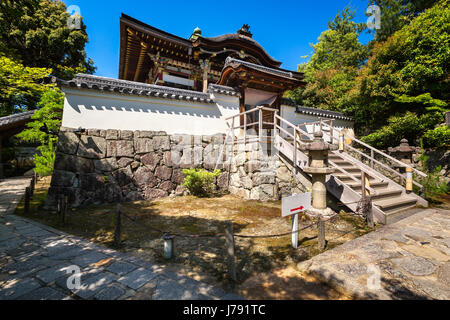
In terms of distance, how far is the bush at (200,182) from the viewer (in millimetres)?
7863

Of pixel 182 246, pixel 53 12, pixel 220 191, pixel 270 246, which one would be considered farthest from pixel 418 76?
pixel 53 12

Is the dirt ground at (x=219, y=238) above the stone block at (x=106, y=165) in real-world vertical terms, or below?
below

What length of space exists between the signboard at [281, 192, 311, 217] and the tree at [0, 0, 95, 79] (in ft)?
74.8

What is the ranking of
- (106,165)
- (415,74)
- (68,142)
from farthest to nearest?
(415,74) → (106,165) → (68,142)

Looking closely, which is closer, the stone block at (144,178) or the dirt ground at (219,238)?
the dirt ground at (219,238)

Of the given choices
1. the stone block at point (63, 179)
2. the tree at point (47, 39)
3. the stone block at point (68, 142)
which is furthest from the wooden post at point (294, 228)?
the tree at point (47, 39)

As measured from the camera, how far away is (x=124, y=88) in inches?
287

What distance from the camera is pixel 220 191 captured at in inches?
348

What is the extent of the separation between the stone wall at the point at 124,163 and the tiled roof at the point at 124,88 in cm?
160

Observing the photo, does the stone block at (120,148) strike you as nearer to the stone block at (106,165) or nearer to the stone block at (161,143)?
the stone block at (106,165)

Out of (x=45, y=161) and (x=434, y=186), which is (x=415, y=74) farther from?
(x=45, y=161)

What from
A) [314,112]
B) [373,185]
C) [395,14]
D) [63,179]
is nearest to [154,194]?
[63,179]

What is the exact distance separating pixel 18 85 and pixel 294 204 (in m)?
13.8
